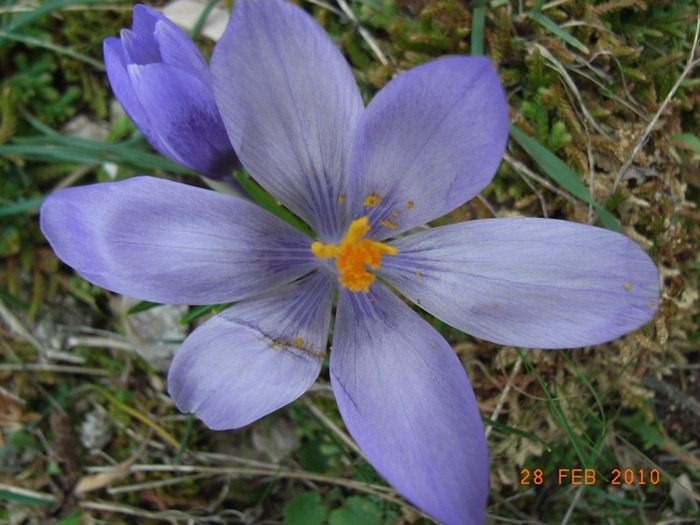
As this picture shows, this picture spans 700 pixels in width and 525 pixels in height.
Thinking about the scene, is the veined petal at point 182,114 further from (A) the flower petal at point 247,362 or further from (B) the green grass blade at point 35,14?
(B) the green grass blade at point 35,14

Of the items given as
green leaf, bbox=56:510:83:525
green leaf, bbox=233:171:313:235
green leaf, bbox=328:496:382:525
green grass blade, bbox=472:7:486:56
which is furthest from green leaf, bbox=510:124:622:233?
green leaf, bbox=56:510:83:525

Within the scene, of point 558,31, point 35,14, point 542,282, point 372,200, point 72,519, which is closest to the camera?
point 542,282

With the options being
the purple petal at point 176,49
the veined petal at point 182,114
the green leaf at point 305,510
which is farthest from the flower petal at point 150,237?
the green leaf at point 305,510

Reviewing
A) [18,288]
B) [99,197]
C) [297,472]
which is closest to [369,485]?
[297,472]

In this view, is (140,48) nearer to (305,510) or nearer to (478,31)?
(478,31)

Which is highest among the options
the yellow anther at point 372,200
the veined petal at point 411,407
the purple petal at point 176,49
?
the purple petal at point 176,49

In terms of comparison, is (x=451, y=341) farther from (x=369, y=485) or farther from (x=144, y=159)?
(x=144, y=159)

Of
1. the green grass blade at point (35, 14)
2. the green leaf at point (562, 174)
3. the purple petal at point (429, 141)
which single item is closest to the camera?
the purple petal at point (429, 141)

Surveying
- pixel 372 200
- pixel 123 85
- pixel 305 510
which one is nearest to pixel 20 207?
pixel 123 85
